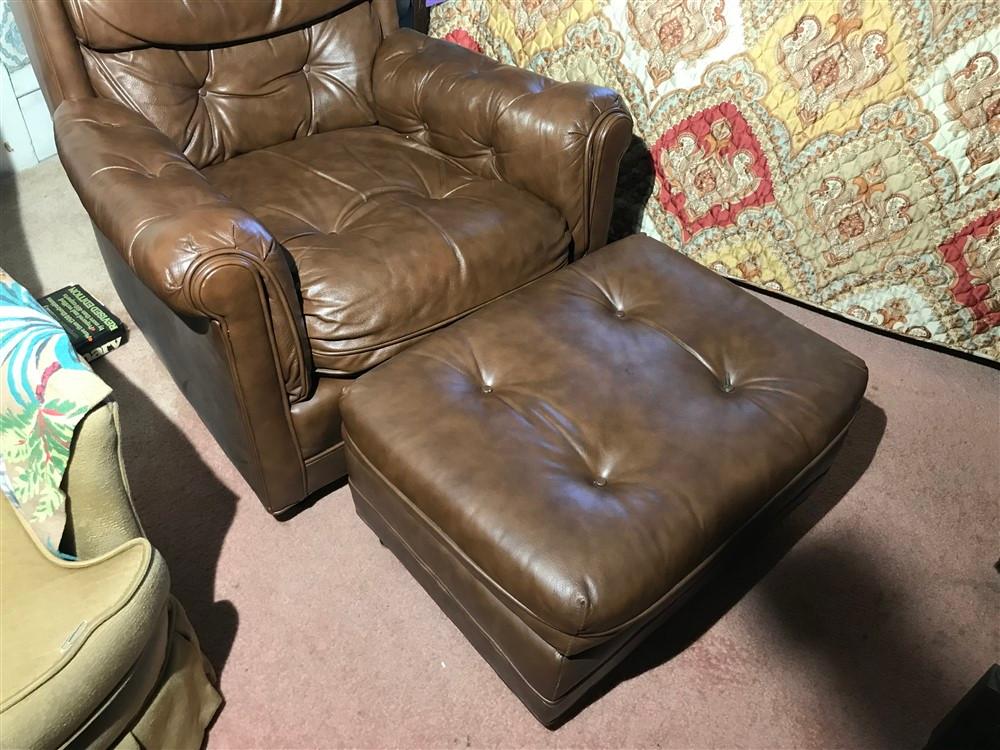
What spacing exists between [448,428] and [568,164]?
1.98ft

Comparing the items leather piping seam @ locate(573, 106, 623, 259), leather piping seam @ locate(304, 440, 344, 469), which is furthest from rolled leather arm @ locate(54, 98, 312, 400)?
leather piping seam @ locate(573, 106, 623, 259)

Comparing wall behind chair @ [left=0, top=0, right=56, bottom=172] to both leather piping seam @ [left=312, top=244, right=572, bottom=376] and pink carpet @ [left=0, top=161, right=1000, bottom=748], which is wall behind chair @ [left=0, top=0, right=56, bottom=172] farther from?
leather piping seam @ [left=312, top=244, right=572, bottom=376]

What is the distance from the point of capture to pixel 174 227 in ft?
3.13

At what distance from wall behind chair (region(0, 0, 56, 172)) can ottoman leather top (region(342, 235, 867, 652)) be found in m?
1.62

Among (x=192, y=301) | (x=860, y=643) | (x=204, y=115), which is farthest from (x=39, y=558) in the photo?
(x=860, y=643)

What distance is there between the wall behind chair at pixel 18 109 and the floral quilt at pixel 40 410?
1.50m

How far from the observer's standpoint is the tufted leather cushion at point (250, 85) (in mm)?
1351

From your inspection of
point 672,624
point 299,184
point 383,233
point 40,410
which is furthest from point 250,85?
point 672,624

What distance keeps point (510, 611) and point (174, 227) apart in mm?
654

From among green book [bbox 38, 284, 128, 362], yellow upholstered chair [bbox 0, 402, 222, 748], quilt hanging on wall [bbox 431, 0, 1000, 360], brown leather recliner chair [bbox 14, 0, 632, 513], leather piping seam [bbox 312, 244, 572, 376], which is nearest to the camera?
yellow upholstered chair [bbox 0, 402, 222, 748]

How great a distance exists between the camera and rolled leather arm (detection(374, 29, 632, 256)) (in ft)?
4.32

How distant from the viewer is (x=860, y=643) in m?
1.15

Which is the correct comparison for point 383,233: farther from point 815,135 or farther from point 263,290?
point 815,135

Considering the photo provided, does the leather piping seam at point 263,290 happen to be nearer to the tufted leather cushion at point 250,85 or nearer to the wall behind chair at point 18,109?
the tufted leather cushion at point 250,85
